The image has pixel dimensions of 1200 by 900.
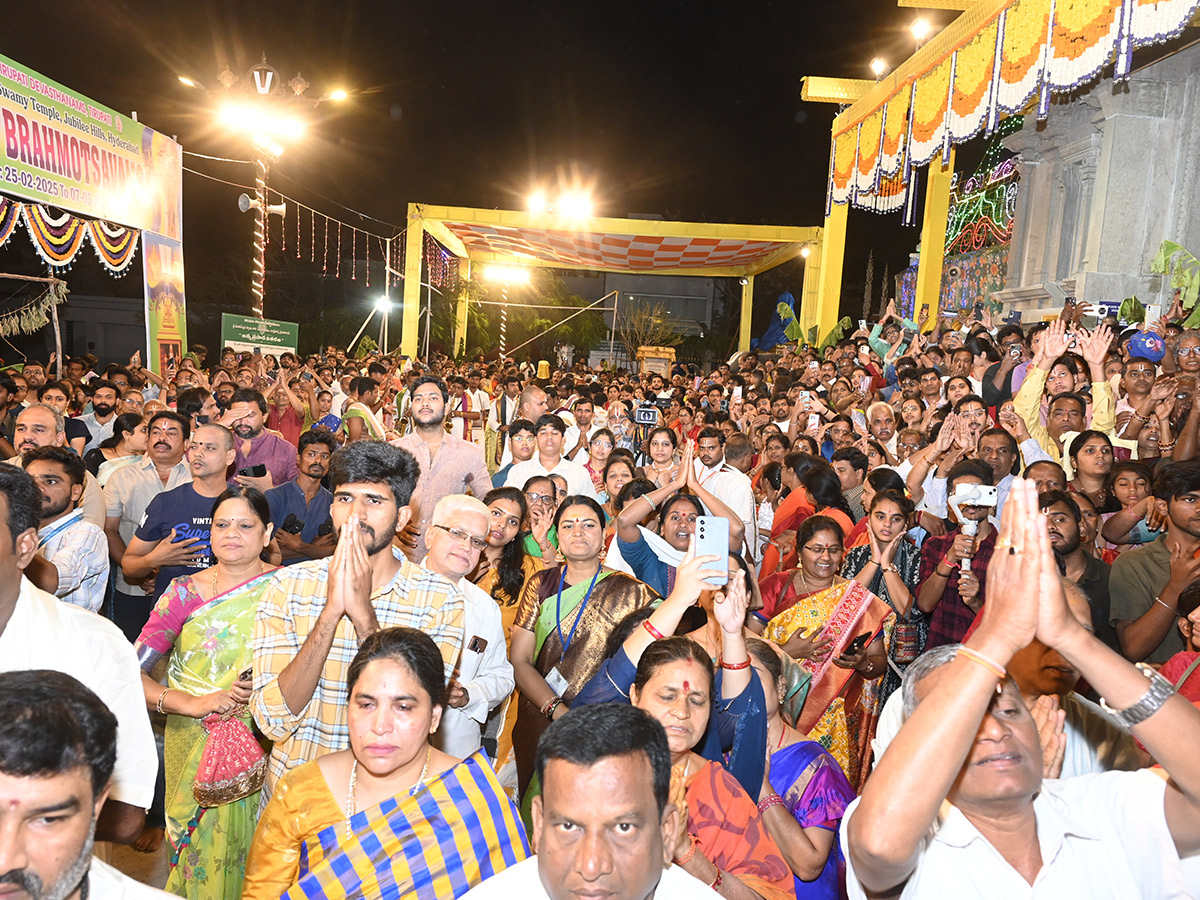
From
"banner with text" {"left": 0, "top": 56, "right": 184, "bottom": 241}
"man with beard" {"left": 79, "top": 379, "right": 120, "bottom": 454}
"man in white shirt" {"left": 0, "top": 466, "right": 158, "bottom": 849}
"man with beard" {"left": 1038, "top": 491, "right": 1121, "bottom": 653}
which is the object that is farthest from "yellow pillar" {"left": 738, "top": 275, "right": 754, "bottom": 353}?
"man in white shirt" {"left": 0, "top": 466, "right": 158, "bottom": 849}

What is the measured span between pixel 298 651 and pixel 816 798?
154cm

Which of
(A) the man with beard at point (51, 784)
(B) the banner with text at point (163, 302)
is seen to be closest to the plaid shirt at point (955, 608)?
(A) the man with beard at point (51, 784)

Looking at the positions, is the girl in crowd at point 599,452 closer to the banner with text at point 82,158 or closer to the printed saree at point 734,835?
the printed saree at point 734,835

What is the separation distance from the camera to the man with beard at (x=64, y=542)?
3.36m

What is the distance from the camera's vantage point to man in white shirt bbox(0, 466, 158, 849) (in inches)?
84.4

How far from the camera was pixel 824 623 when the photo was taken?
12.3 ft

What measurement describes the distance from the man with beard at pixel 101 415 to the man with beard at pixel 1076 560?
6876 millimetres

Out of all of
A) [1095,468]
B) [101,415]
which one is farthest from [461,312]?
[1095,468]

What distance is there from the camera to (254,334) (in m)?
12.2

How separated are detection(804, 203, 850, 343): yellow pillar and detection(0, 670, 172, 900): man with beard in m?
17.0

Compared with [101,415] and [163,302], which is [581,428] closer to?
[101,415]

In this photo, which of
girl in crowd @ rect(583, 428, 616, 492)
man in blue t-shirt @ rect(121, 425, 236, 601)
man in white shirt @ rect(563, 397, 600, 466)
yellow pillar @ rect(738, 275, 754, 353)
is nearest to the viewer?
man in blue t-shirt @ rect(121, 425, 236, 601)

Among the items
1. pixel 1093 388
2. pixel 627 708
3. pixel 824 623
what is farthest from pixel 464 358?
pixel 627 708

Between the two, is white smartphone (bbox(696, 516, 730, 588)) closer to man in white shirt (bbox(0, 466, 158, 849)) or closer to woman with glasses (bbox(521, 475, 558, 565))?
man in white shirt (bbox(0, 466, 158, 849))
